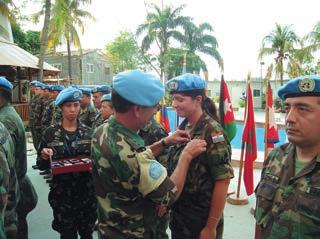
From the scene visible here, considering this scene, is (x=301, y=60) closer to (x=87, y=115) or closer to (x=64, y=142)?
(x=87, y=115)

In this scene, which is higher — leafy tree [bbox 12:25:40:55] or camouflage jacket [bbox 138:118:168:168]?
leafy tree [bbox 12:25:40:55]

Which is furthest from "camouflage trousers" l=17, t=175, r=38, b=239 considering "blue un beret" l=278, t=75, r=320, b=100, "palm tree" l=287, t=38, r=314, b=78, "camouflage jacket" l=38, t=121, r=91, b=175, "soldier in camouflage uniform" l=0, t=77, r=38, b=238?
"palm tree" l=287, t=38, r=314, b=78

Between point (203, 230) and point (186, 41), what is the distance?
30.0 meters

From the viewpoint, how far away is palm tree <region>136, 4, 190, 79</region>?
29891mm

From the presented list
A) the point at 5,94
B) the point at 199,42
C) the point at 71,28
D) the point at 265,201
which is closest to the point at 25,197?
the point at 5,94

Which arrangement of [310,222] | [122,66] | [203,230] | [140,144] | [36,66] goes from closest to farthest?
[310,222] → [140,144] → [203,230] → [36,66] → [122,66]

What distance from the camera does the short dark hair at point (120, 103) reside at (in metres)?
1.59

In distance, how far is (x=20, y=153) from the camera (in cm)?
286

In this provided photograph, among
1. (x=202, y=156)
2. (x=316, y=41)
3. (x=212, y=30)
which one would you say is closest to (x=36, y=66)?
(x=202, y=156)

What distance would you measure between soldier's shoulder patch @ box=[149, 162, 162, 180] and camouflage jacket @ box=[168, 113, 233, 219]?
0.60 metres

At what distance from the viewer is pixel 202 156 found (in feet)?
6.95

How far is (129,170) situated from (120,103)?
1.03 feet

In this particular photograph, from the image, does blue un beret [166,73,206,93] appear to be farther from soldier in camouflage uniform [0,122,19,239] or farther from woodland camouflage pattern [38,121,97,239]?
woodland camouflage pattern [38,121,97,239]

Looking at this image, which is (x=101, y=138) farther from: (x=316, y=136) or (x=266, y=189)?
(x=316, y=136)
